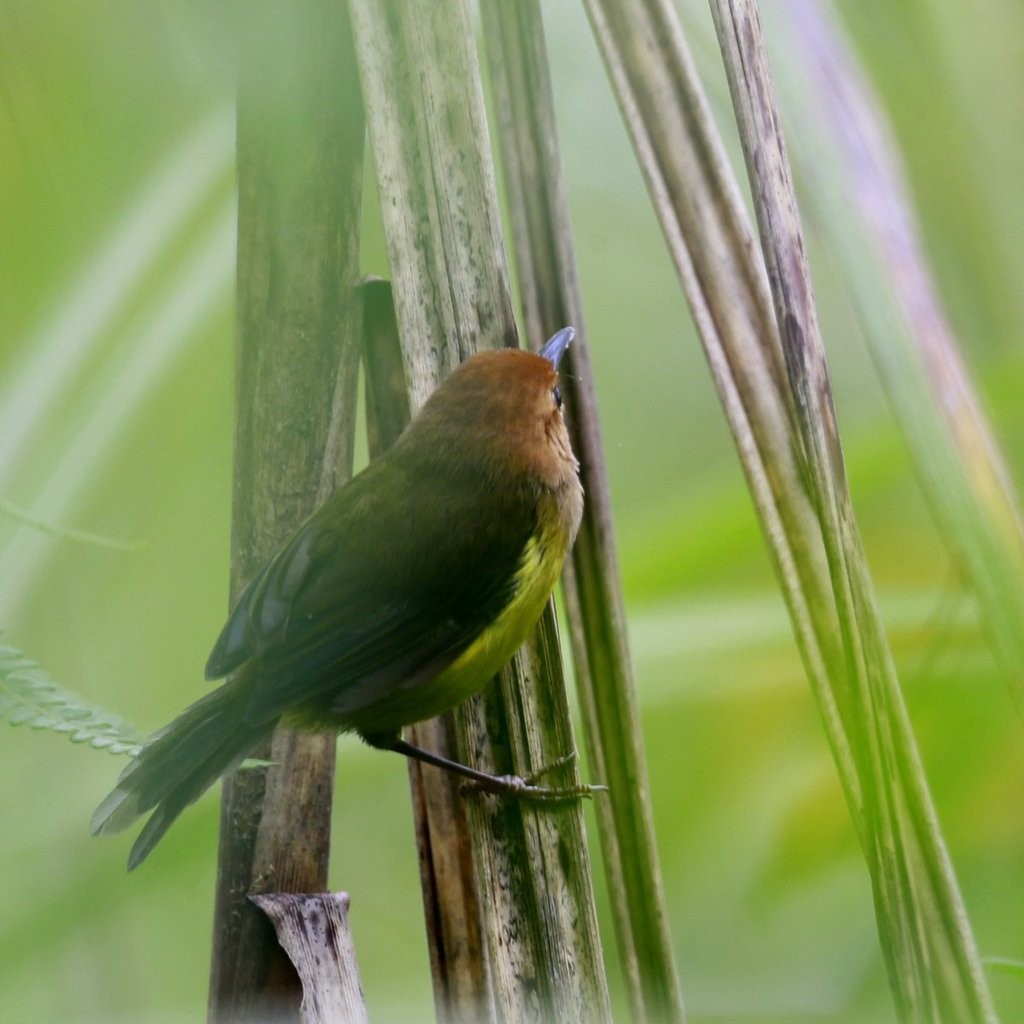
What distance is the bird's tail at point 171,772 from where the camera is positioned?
5.25ft

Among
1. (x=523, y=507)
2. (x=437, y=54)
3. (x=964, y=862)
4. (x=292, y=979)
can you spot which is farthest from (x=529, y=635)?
(x=964, y=862)

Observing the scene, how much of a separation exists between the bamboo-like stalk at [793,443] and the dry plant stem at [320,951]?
2.04ft

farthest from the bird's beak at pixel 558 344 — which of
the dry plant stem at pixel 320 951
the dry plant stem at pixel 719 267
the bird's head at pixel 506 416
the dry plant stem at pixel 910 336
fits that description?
the dry plant stem at pixel 320 951

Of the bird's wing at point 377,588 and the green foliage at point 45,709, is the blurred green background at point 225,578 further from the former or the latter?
the green foliage at point 45,709

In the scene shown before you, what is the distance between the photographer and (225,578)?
8.54 feet

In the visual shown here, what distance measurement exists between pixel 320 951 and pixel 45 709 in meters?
0.49

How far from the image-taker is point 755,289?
1.54m

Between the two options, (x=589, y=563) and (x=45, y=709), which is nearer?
(x=45, y=709)

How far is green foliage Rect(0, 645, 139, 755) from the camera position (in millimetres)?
1159

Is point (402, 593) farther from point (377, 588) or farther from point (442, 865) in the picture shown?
point (442, 865)

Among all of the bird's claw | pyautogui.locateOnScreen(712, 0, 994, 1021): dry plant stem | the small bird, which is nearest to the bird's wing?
the small bird

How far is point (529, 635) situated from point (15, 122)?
45.5 inches

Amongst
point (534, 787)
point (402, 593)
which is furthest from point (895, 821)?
point (402, 593)

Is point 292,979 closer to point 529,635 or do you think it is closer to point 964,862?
point 529,635
